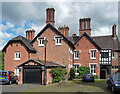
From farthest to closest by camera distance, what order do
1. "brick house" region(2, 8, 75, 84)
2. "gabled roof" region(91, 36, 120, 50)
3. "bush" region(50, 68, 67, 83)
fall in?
"gabled roof" region(91, 36, 120, 50), "brick house" region(2, 8, 75, 84), "bush" region(50, 68, 67, 83)

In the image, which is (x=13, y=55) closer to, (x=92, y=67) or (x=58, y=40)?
(x=58, y=40)

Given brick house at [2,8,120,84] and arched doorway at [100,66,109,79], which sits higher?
brick house at [2,8,120,84]

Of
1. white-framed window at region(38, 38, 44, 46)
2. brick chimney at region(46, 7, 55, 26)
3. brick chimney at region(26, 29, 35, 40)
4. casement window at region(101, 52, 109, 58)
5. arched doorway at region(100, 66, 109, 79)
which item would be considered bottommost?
arched doorway at region(100, 66, 109, 79)

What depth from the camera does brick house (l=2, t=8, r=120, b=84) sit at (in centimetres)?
1936

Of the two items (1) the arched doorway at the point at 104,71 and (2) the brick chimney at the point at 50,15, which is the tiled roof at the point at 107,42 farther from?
(2) the brick chimney at the point at 50,15

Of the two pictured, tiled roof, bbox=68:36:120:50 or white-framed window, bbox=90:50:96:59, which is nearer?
white-framed window, bbox=90:50:96:59

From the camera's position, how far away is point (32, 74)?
19.2 metres

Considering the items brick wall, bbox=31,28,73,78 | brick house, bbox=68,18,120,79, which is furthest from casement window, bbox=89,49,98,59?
brick wall, bbox=31,28,73,78

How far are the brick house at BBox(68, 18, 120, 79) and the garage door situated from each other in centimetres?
1212

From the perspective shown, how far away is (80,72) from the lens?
1076 inches

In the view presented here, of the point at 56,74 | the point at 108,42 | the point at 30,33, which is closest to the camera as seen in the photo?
the point at 56,74

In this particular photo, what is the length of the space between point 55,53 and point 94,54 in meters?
9.04

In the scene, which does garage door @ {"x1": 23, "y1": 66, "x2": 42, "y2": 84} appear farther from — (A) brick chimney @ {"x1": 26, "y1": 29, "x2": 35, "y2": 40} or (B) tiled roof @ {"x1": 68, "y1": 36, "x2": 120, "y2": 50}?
(B) tiled roof @ {"x1": 68, "y1": 36, "x2": 120, "y2": 50}

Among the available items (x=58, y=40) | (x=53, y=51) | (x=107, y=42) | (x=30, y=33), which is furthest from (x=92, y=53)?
(x=30, y=33)
